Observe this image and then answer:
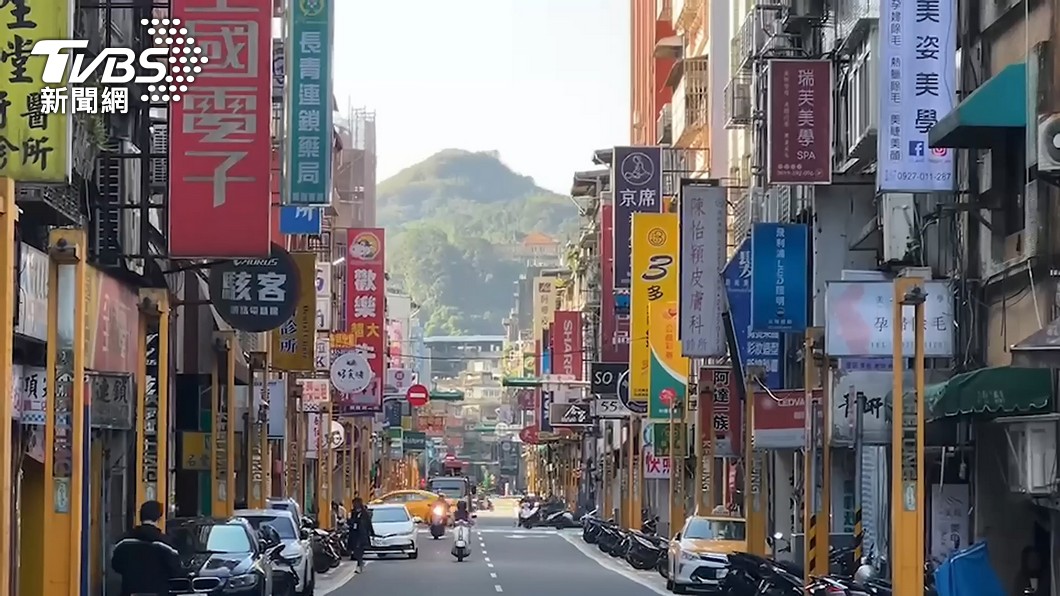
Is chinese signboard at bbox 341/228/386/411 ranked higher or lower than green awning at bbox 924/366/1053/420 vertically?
higher

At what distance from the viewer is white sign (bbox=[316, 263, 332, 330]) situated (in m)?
71.1

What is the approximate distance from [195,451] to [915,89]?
17985mm

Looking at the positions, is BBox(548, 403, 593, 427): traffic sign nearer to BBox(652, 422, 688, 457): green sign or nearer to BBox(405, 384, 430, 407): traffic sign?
BBox(405, 384, 430, 407): traffic sign

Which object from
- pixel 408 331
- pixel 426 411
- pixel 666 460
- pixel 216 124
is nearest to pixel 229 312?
pixel 216 124

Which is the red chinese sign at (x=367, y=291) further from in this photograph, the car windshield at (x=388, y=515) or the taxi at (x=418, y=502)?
the car windshield at (x=388, y=515)

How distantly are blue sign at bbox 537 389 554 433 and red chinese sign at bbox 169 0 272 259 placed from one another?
72.7 m

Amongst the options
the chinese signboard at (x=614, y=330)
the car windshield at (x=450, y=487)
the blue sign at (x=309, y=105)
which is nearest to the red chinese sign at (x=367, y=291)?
the chinese signboard at (x=614, y=330)

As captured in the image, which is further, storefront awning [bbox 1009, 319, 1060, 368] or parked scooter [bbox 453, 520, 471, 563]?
parked scooter [bbox 453, 520, 471, 563]

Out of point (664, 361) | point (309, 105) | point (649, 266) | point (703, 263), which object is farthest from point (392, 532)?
point (309, 105)

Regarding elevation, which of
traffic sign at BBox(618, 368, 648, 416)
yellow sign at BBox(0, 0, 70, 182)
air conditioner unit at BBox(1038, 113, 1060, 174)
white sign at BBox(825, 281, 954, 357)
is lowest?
traffic sign at BBox(618, 368, 648, 416)

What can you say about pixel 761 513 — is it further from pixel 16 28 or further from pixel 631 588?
pixel 16 28

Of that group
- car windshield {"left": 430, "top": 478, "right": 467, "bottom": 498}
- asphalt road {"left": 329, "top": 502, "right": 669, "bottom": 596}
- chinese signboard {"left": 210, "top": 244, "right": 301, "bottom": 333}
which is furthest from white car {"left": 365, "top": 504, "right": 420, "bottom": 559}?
car windshield {"left": 430, "top": 478, "right": 467, "bottom": 498}

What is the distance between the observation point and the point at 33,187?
2412 cm

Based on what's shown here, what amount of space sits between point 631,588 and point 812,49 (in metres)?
11.0
